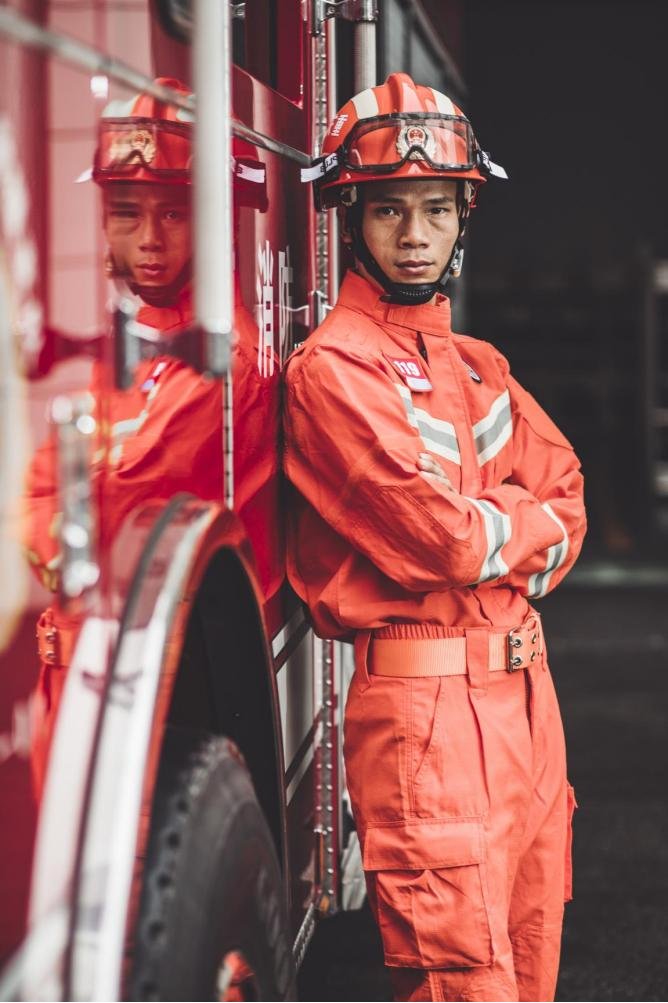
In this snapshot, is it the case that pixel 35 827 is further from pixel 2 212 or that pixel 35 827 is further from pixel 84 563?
pixel 2 212

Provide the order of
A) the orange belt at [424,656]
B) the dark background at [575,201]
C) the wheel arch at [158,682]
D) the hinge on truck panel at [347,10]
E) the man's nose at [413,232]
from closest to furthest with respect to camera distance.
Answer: the wheel arch at [158,682] < the orange belt at [424,656] < the man's nose at [413,232] < the hinge on truck panel at [347,10] < the dark background at [575,201]

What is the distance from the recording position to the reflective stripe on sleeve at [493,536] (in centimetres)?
224

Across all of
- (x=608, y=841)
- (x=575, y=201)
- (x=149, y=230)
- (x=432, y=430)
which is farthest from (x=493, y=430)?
(x=575, y=201)

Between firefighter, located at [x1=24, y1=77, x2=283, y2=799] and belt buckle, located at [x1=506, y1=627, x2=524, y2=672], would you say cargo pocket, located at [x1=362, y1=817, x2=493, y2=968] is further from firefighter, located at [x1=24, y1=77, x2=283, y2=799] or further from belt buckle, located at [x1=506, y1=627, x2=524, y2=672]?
firefighter, located at [x1=24, y1=77, x2=283, y2=799]

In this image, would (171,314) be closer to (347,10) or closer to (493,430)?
(493,430)

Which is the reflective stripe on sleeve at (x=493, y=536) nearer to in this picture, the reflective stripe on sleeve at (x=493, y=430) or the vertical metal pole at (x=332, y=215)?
the reflective stripe on sleeve at (x=493, y=430)

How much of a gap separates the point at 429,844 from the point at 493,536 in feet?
1.71

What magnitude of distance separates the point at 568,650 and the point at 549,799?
13.8ft

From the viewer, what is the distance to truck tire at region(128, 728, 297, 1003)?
4.62 ft

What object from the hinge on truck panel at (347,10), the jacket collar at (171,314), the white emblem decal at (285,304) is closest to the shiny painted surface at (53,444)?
the jacket collar at (171,314)

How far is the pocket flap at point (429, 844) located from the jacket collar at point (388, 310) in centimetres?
87

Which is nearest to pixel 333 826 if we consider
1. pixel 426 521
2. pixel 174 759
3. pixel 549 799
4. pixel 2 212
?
pixel 549 799

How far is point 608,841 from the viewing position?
13.3ft

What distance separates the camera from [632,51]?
13203 millimetres
